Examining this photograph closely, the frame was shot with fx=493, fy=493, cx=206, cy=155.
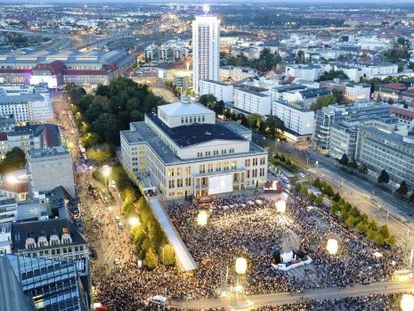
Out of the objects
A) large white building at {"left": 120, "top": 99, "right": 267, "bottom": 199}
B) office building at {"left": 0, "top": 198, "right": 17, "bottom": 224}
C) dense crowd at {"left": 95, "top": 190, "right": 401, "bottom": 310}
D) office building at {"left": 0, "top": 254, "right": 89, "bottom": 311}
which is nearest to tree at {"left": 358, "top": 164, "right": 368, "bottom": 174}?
large white building at {"left": 120, "top": 99, "right": 267, "bottom": 199}

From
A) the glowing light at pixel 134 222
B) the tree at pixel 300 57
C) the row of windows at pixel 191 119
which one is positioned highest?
the row of windows at pixel 191 119

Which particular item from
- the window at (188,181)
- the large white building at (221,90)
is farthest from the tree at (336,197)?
the large white building at (221,90)

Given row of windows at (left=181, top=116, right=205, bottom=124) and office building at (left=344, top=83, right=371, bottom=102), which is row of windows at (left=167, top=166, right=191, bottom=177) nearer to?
row of windows at (left=181, top=116, right=205, bottom=124)

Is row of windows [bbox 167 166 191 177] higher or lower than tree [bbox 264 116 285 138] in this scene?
higher

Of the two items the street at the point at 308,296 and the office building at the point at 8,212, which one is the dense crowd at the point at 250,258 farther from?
the office building at the point at 8,212

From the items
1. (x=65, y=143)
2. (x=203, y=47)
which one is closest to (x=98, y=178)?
(x=65, y=143)

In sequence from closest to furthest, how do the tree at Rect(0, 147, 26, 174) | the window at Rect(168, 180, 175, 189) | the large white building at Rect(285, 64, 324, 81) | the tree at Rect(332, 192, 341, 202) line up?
the tree at Rect(332, 192, 341, 202) < the window at Rect(168, 180, 175, 189) < the tree at Rect(0, 147, 26, 174) < the large white building at Rect(285, 64, 324, 81)

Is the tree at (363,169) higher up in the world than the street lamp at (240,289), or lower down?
lower down
